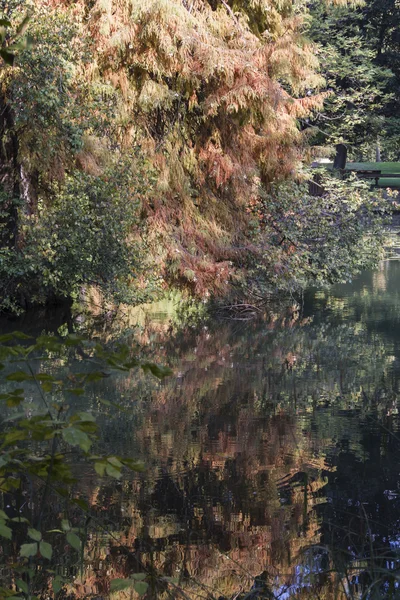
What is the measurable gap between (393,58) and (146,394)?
3032cm

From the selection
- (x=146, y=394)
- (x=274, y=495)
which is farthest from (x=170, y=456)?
(x=146, y=394)

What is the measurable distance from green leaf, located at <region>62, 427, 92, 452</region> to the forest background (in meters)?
10.0

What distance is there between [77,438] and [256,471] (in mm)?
4277

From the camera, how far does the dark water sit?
475cm

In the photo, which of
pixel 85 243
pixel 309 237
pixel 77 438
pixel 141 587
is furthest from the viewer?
pixel 309 237

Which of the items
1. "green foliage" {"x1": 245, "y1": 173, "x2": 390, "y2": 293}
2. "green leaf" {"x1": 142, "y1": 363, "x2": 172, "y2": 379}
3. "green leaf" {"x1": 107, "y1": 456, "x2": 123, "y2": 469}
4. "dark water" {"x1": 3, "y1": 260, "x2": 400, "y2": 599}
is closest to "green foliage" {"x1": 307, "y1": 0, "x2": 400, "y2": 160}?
"green foliage" {"x1": 245, "y1": 173, "x2": 390, "y2": 293}

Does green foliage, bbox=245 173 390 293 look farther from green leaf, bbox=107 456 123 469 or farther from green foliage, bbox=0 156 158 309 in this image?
green leaf, bbox=107 456 123 469

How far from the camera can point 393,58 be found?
36.8 meters

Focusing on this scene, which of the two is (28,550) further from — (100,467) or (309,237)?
(309,237)

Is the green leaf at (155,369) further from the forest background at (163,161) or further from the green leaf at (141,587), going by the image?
the forest background at (163,161)

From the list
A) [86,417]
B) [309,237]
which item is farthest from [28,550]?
[309,237]

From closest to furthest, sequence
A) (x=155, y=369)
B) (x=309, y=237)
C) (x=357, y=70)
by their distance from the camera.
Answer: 1. (x=155, y=369)
2. (x=309, y=237)
3. (x=357, y=70)

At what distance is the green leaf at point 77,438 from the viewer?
2.63 m

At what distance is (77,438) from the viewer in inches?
104
